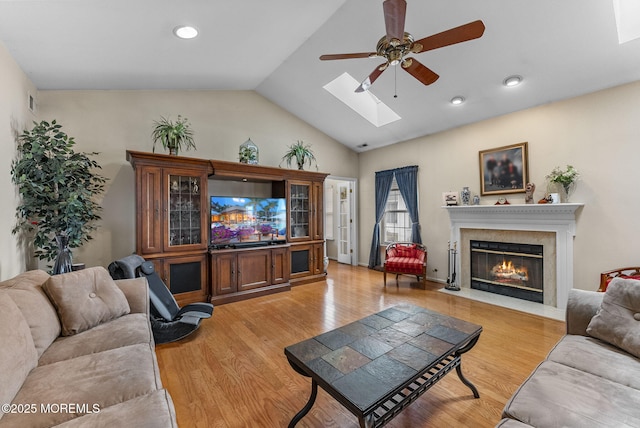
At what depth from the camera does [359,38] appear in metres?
3.25

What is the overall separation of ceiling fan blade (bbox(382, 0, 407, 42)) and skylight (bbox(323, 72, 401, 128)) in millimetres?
2560

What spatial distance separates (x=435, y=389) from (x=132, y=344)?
2.16m

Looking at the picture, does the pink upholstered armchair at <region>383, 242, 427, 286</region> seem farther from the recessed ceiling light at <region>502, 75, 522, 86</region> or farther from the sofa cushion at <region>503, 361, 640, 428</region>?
the sofa cushion at <region>503, 361, 640, 428</region>

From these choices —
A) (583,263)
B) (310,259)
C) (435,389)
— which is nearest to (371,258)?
(310,259)

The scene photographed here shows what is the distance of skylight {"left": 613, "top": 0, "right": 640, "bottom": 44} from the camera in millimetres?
2588

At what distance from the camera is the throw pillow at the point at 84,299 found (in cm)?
187

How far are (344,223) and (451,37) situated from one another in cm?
521

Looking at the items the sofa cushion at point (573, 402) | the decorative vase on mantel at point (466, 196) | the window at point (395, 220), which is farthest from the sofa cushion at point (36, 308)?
the window at point (395, 220)

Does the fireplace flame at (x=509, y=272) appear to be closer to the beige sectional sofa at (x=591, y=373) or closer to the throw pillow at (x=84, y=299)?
the beige sectional sofa at (x=591, y=373)

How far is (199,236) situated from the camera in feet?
12.7

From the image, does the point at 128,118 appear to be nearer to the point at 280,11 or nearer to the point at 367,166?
the point at 280,11

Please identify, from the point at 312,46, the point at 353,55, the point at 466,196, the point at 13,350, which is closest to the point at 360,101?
the point at 312,46

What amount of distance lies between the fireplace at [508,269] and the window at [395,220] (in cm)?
136

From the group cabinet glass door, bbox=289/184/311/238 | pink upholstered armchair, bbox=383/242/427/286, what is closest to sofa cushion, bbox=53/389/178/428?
cabinet glass door, bbox=289/184/311/238
